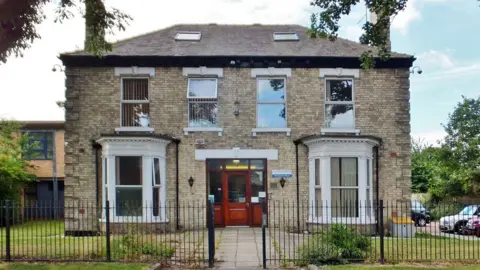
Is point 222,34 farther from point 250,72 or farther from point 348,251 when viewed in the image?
point 348,251

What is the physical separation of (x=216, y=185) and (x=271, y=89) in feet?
13.3

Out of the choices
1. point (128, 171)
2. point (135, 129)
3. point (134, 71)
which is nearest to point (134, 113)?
point (135, 129)

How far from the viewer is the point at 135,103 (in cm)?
1848

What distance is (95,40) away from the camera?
13.0m

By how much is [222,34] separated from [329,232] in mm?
11137

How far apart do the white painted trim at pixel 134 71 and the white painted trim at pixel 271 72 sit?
11.9ft

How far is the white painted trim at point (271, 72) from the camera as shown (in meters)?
18.5

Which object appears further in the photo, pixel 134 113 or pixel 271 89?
pixel 271 89

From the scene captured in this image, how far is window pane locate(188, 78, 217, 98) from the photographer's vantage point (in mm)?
18531

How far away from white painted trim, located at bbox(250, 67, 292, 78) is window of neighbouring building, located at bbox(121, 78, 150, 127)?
156 inches

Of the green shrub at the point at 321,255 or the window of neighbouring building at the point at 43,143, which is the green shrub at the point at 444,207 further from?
the window of neighbouring building at the point at 43,143

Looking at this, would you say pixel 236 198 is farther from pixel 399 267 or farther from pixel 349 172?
pixel 399 267

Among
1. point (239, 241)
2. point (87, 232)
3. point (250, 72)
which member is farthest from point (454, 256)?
point (87, 232)

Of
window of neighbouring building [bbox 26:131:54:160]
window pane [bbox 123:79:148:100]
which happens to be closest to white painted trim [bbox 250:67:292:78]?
window pane [bbox 123:79:148:100]
